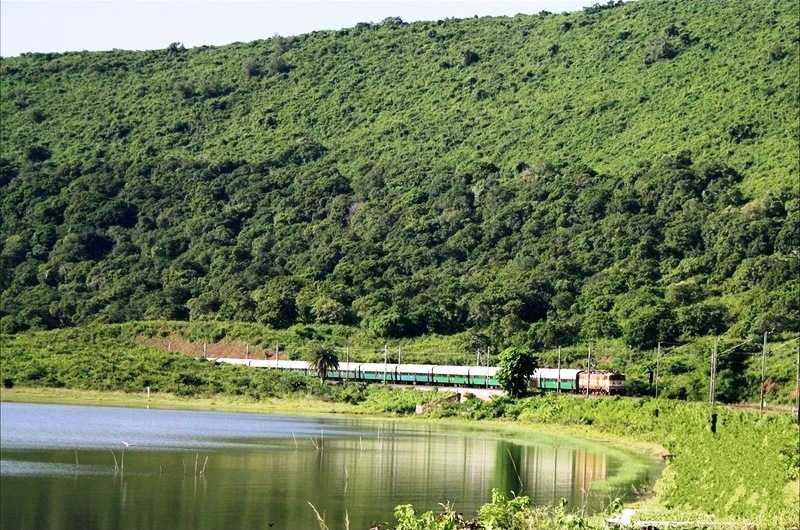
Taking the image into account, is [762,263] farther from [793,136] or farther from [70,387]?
[70,387]

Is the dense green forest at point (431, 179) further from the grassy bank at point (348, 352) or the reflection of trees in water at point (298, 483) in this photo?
the reflection of trees in water at point (298, 483)

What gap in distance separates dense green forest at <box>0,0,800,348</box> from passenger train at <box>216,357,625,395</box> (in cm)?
1087

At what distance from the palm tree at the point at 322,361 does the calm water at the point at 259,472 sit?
2450cm

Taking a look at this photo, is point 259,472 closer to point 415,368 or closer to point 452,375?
point 452,375

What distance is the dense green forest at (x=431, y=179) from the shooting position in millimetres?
107062

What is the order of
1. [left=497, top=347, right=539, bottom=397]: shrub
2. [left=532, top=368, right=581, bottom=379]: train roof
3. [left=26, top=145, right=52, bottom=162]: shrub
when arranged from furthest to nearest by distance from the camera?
1. [left=26, top=145, right=52, bottom=162]: shrub
2. [left=532, top=368, right=581, bottom=379]: train roof
3. [left=497, top=347, right=539, bottom=397]: shrub

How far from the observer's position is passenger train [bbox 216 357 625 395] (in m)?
73.2

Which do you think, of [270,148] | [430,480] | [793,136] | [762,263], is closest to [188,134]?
[270,148]

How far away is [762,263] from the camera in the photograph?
101438mm

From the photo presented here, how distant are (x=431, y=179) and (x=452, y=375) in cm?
6153

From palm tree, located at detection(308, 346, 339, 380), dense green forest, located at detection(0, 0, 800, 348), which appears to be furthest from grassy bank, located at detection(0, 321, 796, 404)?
palm tree, located at detection(308, 346, 339, 380)

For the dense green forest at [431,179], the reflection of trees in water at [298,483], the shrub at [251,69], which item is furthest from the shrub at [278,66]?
the reflection of trees in water at [298,483]

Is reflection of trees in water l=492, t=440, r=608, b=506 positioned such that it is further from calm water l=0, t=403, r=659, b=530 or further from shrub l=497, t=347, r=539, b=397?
shrub l=497, t=347, r=539, b=397

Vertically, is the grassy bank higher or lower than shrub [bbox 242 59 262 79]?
lower
